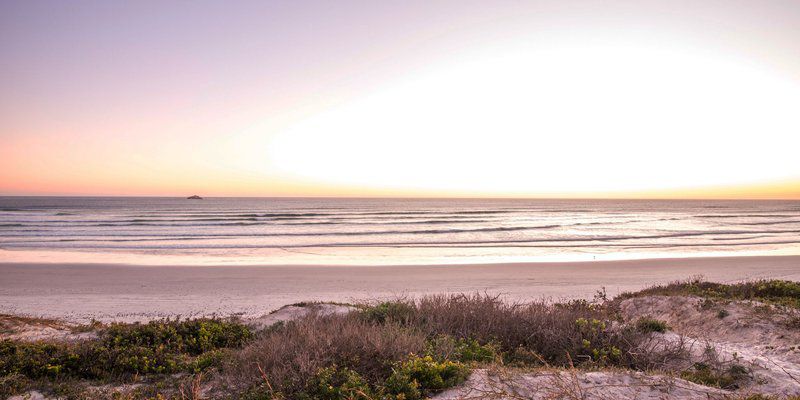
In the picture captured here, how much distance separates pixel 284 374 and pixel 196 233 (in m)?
37.1

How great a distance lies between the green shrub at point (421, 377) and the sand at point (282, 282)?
6.31 meters

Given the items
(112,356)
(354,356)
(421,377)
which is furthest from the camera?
(112,356)

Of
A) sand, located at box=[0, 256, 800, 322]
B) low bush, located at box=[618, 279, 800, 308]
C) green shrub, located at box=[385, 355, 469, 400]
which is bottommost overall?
sand, located at box=[0, 256, 800, 322]

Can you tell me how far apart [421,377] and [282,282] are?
12603mm

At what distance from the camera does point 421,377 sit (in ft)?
15.0

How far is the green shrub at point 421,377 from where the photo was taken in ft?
14.2

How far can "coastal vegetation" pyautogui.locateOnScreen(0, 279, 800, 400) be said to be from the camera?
460 cm

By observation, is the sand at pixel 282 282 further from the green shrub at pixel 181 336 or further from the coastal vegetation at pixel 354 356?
the coastal vegetation at pixel 354 356

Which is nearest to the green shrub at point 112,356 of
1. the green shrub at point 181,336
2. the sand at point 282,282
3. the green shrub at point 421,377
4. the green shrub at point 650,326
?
the green shrub at point 181,336

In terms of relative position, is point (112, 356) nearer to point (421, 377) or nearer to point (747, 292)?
point (421, 377)

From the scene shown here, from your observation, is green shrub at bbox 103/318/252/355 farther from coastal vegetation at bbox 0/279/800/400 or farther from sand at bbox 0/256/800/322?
sand at bbox 0/256/800/322

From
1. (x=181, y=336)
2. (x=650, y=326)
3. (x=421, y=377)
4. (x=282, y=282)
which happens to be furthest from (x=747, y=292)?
(x=282, y=282)

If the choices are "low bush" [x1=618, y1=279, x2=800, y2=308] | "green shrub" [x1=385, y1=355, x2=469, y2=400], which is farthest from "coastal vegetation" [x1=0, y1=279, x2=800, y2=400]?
"low bush" [x1=618, y1=279, x2=800, y2=308]

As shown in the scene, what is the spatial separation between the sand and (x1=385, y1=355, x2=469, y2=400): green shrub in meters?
6.31
